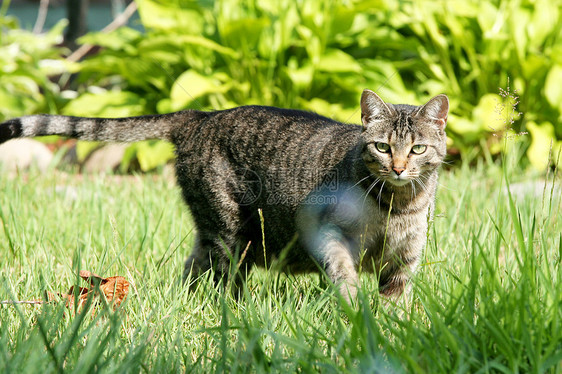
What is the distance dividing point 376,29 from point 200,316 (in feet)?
11.6

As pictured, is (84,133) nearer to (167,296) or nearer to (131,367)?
(167,296)

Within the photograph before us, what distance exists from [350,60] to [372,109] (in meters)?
2.28

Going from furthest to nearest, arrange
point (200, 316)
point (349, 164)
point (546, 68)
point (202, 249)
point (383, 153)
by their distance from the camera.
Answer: point (546, 68) < point (202, 249) < point (349, 164) < point (383, 153) < point (200, 316)

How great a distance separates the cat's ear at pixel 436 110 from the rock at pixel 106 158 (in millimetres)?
3509

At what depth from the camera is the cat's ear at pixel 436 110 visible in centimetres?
247

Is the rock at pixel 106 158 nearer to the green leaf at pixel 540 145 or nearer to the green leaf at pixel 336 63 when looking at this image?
the green leaf at pixel 336 63

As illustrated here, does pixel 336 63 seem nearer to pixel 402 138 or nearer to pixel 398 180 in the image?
pixel 402 138

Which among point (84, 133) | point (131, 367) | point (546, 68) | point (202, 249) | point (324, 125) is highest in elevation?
point (546, 68)

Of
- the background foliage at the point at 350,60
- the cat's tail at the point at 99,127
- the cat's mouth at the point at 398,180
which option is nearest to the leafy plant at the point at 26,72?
the background foliage at the point at 350,60

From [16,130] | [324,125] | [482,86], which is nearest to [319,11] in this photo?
[482,86]

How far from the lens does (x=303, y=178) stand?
2680 millimetres

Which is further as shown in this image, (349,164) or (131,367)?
(349,164)

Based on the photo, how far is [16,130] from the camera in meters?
2.59

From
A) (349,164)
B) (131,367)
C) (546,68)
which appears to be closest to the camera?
(131,367)
